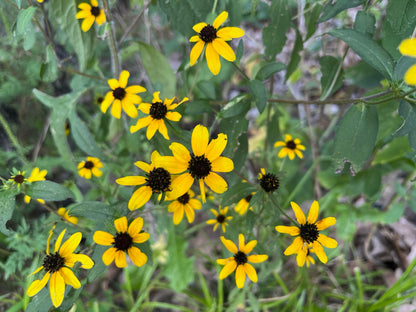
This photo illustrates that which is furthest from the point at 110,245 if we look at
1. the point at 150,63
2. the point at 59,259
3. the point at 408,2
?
the point at 408,2

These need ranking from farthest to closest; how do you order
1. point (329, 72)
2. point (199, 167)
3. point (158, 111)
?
1. point (329, 72)
2. point (158, 111)
3. point (199, 167)

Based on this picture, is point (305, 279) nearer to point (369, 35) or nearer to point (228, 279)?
point (228, 279)

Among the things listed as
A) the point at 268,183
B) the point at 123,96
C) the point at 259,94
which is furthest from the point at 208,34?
the point at 268,183

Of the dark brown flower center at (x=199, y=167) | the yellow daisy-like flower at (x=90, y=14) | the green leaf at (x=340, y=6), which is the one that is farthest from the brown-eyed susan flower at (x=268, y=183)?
the yellow daisy-like flower at (x=90, y=14)

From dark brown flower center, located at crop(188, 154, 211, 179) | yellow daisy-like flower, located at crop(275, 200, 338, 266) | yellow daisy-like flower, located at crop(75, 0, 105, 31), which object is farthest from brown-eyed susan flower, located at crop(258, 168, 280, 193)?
yellow daisy-like flower, located at crop(75, 0, 105, 31)

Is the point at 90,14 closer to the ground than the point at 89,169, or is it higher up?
higher up

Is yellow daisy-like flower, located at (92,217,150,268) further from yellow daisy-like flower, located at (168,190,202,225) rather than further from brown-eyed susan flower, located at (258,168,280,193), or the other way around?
brown-eyed susan flower, located at (258,168,280,193)

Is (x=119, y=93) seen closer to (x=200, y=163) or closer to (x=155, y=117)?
(x=155, y=117)
